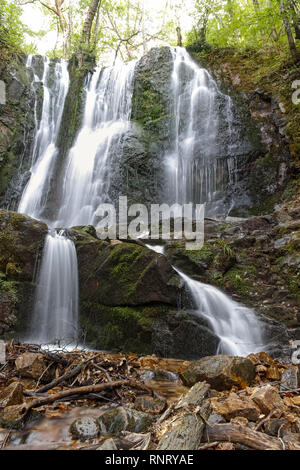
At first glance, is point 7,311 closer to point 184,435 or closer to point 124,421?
point 124,421

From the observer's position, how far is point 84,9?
21031 millimetres

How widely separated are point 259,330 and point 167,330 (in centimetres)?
179

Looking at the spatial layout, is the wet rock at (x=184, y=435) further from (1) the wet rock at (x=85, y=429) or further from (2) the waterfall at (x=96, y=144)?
(2) the waterfall at (x=96, y=144)

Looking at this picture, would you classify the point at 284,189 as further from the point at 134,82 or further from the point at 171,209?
the point at 134,82

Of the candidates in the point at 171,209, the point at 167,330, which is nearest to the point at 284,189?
the point at 171,209

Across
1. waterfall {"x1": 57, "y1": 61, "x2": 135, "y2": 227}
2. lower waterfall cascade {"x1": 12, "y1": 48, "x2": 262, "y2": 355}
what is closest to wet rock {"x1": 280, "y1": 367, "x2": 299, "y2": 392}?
lower waterfall cascade {"x1": 12, "y1": 48, "x2": 262, "y2": 355}

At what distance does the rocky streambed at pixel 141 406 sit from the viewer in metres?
1.93

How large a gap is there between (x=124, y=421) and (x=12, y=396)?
1.08 m

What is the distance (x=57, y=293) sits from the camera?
6148 mm

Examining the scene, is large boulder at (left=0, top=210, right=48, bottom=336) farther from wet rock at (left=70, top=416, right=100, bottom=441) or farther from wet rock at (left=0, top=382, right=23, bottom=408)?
wet rock at (left=70, top=416, right=100, bottom=441)

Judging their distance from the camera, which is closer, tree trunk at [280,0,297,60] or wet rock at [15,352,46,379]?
wet rock at [15,352,46,379]

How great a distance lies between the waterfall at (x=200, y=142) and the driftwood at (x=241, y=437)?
9718mm

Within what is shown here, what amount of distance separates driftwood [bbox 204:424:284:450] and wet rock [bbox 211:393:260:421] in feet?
1.73

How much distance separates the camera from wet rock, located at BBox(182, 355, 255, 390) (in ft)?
11.0
